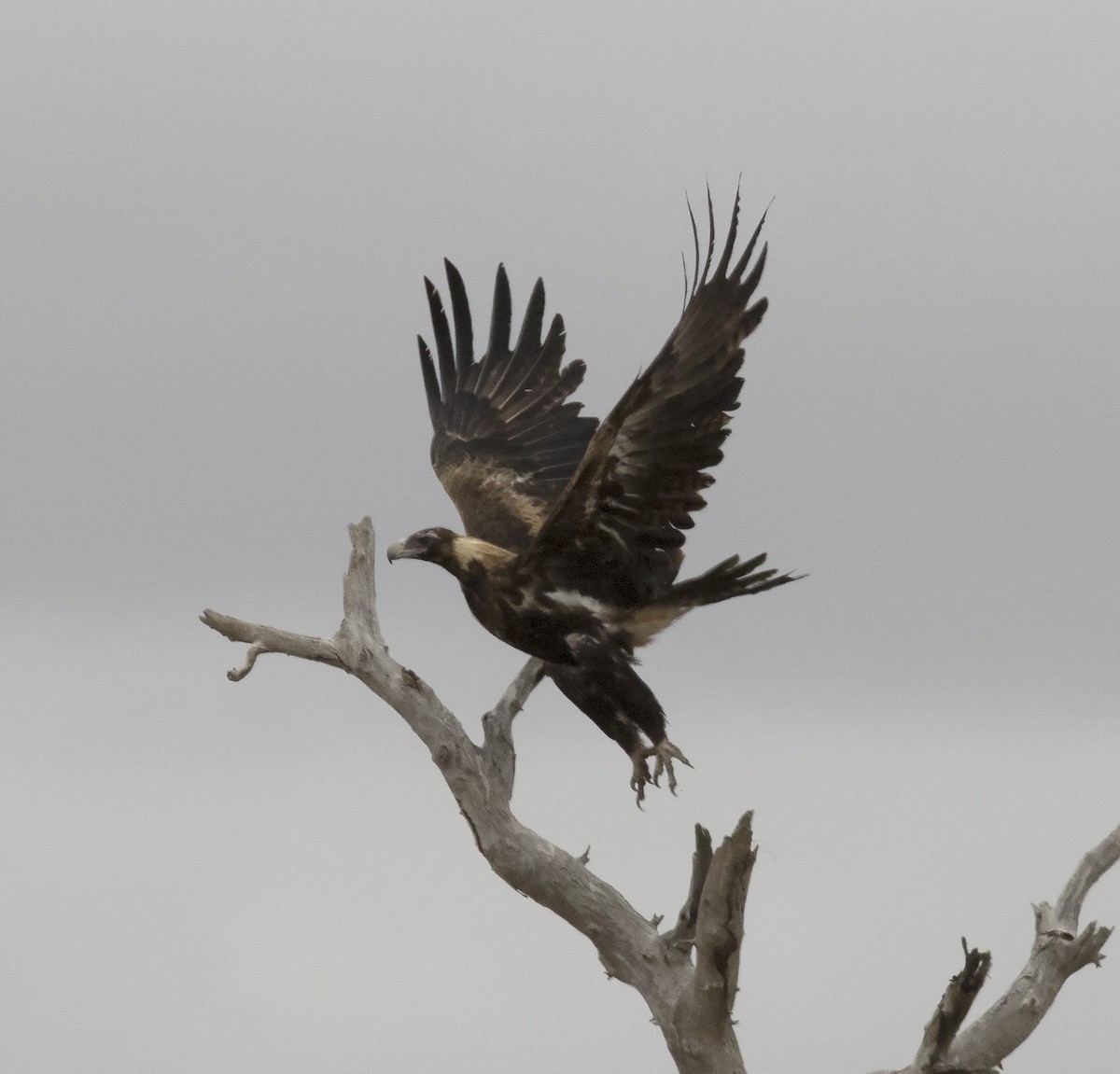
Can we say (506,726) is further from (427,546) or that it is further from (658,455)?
(658,455)

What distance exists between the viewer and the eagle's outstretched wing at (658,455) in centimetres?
1008

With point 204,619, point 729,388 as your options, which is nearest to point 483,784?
point 204,619

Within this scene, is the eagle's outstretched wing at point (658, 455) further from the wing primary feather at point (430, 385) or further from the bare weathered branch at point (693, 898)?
the wing primary feather at point (430, 385)

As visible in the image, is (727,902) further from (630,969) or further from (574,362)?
(574,362)

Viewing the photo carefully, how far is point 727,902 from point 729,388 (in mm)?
2750

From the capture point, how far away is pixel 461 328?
14102 millimetres

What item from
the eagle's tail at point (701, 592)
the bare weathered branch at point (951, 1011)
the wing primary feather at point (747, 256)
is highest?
the wing primary feather at point (747, 256)

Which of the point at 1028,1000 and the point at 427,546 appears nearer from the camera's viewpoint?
the point at 427,546

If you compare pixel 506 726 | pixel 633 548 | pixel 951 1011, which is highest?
pixel 633 548

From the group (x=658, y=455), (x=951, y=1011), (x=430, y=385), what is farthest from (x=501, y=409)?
(x=951, y=1011)

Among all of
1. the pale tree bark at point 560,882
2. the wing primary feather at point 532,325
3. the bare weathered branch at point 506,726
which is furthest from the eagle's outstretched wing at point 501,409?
the pale tree bark at point 560,882

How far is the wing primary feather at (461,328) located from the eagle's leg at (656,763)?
14.4 feet

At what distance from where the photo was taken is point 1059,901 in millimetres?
12297

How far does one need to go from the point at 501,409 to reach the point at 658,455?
3.71 metres
